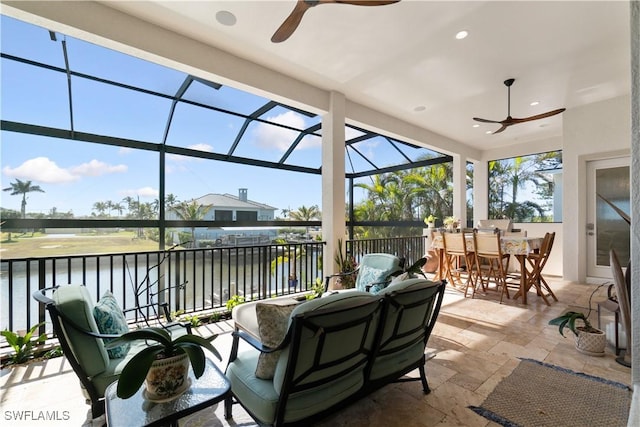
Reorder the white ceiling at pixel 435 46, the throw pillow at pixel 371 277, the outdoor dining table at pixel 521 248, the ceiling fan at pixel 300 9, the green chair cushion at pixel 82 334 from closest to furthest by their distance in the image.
Answer: the green chair cushion at pixel 82 334 → the ceiling fan at pixel 300 9 → the white ceiling at pixel 435 46 → the throw pillow at pixel 371 277 → the outdoor dining table at pixel 521 248

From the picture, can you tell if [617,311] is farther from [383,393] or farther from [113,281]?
[113,281]

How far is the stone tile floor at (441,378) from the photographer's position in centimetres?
185

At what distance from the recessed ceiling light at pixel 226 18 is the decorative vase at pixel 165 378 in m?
3.03

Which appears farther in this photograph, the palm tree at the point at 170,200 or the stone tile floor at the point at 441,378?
the palm tree at the point at 170,200

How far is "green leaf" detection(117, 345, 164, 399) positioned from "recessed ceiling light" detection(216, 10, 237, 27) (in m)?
3.01

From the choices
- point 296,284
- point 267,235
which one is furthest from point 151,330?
point 267,235

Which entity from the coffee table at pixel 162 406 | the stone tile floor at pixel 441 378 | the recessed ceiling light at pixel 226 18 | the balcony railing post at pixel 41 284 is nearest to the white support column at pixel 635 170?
the stone tile floor at pixel 441 378

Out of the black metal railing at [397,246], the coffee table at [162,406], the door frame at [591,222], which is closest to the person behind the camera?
the coffee table at [162,406]

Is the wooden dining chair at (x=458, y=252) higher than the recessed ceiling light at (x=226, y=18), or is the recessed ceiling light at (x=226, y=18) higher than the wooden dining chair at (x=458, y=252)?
the recessed ceiling light at (x=226, y=18)

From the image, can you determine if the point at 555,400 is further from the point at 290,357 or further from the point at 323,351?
the point at 290,357

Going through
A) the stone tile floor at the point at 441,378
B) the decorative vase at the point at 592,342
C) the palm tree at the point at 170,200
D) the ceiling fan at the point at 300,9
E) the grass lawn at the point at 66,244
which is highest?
the ceiling fan at the point at 300,9

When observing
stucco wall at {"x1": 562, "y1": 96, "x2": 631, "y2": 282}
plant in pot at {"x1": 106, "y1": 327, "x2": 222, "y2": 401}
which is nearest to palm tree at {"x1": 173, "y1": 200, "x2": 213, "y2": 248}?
plant in pot at {"x1": 106, "y1": 327, "x2": 222, "y2": 401}

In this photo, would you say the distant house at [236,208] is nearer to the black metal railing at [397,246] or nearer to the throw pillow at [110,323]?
the black metal railing at [397,246]

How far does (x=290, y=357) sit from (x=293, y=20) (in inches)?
96.7
